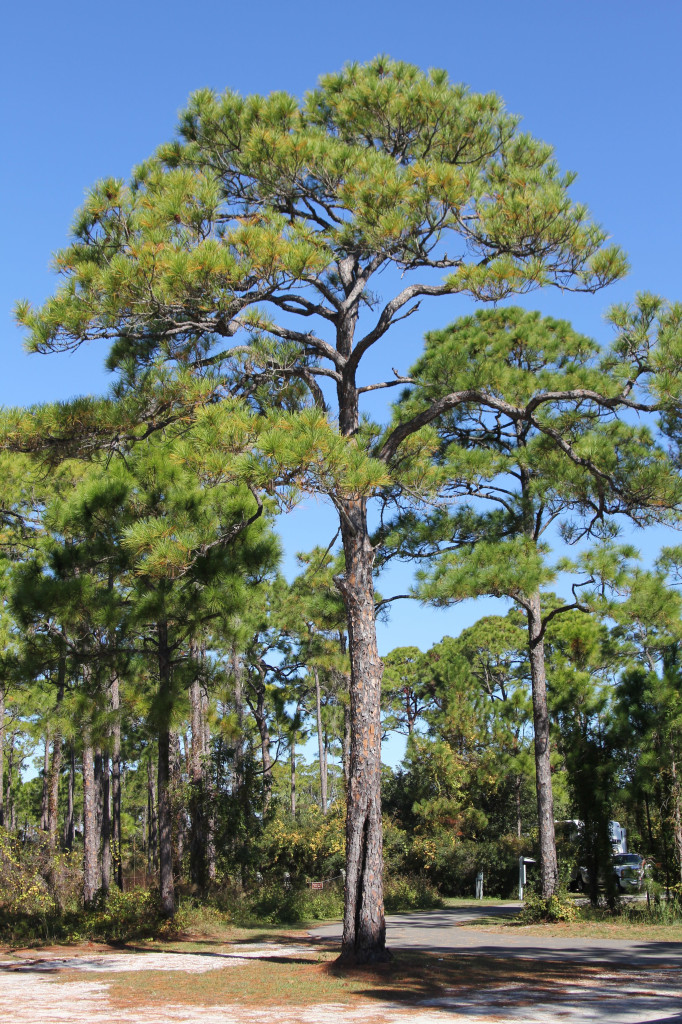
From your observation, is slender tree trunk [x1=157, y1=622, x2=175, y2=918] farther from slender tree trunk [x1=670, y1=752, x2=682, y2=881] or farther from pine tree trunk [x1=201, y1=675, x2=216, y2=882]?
slender tree trunk [x1=670, y1=752, x2=682, y2=881]

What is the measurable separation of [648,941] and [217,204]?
965 centimetres

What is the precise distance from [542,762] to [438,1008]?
25.8 feet

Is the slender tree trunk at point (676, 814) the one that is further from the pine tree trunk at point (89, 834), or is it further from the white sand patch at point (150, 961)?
the pine tree trunk at point (89, 834)

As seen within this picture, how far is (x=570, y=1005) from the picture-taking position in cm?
552

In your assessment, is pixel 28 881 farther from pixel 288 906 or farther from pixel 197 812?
pixel 288 906

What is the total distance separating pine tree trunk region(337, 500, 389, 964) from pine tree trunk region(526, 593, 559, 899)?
4786 mm

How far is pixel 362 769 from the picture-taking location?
784 centimetres

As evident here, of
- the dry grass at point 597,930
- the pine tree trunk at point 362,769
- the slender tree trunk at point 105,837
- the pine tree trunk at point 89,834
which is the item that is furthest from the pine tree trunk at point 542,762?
the slender tree trunk at point 105,837

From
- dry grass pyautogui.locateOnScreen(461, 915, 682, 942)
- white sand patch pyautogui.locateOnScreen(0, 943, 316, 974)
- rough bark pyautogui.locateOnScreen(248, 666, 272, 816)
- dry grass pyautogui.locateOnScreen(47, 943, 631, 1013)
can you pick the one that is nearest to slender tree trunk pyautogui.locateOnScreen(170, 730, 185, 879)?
white sand patch pyautogui.locateOnScreen(0, 943, 316, 974)

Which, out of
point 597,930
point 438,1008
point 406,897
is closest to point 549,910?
point 597,930

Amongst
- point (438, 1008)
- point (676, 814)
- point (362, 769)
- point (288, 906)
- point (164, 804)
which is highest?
point (362, 769)

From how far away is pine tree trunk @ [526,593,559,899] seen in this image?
41.1ft

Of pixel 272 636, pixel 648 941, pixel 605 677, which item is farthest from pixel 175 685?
pixel 272 636

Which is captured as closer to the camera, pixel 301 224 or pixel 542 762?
pixel 301 224
